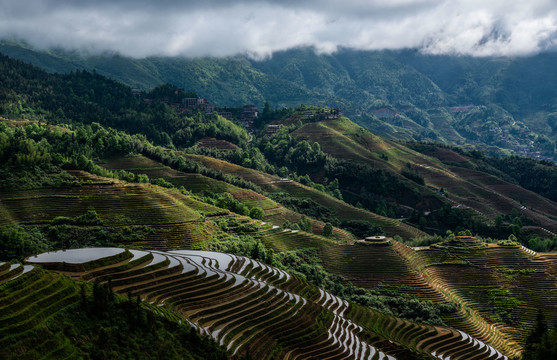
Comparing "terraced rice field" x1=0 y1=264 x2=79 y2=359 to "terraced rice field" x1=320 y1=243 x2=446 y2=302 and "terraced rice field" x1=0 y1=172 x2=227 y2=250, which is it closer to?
"terraced rice field" x1=0 y1=172 x2=227 y2=250

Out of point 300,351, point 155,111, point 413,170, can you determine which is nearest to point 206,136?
point 155,111

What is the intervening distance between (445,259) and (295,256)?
23.0m

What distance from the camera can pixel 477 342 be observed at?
5747 centimetres

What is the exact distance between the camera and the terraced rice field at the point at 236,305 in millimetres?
39562

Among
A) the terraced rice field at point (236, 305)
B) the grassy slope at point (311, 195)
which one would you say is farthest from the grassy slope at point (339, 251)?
the grassy slope at point (311, 195)

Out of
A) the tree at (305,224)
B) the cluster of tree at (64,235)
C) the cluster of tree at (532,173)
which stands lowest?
the cluster of tree at (64,235)

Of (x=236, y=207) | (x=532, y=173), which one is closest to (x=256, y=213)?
(x=236, y=207)

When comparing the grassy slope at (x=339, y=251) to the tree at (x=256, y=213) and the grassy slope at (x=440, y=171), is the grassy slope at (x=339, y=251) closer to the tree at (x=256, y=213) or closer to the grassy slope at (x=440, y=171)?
the tree at (x=256, y=213)

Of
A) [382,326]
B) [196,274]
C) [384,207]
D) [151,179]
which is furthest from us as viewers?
[384,207]

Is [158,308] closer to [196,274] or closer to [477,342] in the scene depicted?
[196,274]

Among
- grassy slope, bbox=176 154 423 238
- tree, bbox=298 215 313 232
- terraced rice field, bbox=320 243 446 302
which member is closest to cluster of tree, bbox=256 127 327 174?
grassy slope, bbox=176 154 423 238

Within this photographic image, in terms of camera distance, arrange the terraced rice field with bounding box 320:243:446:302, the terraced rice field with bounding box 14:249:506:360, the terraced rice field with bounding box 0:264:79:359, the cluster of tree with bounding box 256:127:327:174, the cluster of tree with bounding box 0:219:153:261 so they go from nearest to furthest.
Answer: the terraced rice field with bounding box 0:264:79:359
the terraced rice field with bounding box 14:249:506:360
the cluster of tree with bounding box 0:219:153:261
the terraced rice field with bounding box 320:243:446:302
the cluster of tree with bounding box 256:127:327:174

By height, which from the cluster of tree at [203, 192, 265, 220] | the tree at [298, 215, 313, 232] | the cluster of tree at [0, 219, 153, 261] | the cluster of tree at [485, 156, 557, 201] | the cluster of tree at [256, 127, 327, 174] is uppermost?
the cluster of tree at [485, 156, 557, 201]

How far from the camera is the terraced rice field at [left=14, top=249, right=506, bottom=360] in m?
39.6
